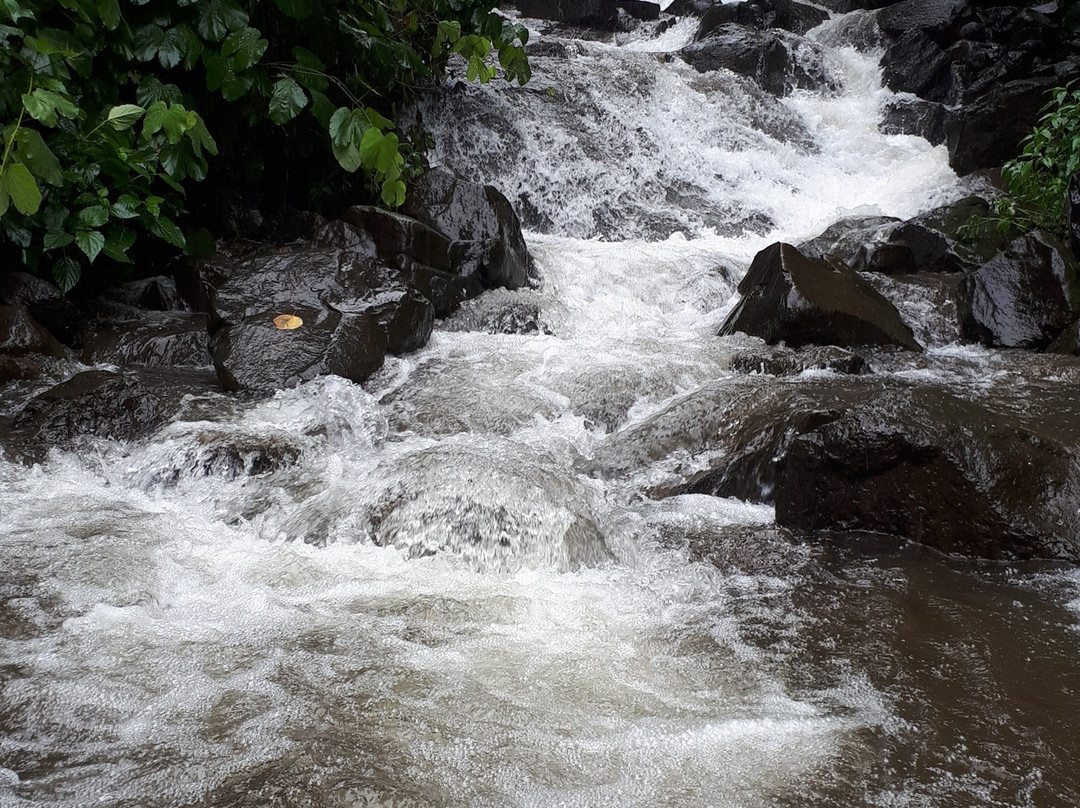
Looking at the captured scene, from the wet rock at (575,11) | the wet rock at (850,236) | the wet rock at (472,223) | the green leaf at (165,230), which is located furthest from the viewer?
the wet rock at (575,11)

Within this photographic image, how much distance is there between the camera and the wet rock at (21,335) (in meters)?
4.14

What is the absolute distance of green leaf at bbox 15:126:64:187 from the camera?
2764mm

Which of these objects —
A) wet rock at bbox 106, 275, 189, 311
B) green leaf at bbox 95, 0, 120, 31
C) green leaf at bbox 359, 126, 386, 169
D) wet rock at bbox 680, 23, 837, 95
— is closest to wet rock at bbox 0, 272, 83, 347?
wet rock at bbox 106, 275, 189, 311

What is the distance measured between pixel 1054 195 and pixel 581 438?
4222 millimetres

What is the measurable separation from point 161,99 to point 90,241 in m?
0.84

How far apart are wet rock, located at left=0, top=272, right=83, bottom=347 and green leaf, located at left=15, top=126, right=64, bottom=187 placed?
162 centimetres

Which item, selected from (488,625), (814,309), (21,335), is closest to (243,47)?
(21,335)

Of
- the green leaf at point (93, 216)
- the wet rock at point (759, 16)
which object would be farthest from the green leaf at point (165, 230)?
the wet rock at point (759, 16)

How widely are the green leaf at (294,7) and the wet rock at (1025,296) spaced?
4305mm

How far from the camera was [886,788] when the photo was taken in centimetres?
161

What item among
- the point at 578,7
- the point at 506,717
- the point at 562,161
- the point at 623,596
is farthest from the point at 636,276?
the point at 578,7

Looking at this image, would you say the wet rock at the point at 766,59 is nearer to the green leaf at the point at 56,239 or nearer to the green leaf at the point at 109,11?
the green leaf at the point at 109,11

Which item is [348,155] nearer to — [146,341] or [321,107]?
[321,107]

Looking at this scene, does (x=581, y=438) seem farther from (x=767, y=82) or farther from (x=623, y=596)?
(x=767, y=82)
